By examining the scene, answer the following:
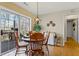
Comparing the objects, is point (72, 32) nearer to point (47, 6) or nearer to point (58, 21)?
point (58, 21)

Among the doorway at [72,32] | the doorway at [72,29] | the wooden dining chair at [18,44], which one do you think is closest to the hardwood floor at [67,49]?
the doorway at [72,32]

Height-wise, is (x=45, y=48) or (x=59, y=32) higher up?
(x=59, y=32)

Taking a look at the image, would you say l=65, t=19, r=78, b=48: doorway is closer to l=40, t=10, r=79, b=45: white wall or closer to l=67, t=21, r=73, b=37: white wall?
l=67, t=21, r=73, b=37: white wall

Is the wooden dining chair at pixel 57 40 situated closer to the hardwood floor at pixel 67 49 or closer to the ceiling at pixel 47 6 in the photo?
the hardwood floor at pixel 67 49

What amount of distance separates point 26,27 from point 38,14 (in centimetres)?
51

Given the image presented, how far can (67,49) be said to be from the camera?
3.27m

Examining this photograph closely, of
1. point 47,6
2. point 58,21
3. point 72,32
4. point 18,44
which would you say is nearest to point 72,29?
point 72,32

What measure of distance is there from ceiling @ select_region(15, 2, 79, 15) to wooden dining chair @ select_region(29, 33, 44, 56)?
0.67m

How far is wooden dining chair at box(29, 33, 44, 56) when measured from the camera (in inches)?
125

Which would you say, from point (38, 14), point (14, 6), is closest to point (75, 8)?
point (38, 14)

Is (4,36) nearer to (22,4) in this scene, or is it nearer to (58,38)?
(22,4)

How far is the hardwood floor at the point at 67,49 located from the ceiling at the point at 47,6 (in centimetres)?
94

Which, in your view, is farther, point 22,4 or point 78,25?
point 78,25

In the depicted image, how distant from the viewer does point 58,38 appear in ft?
10.6
